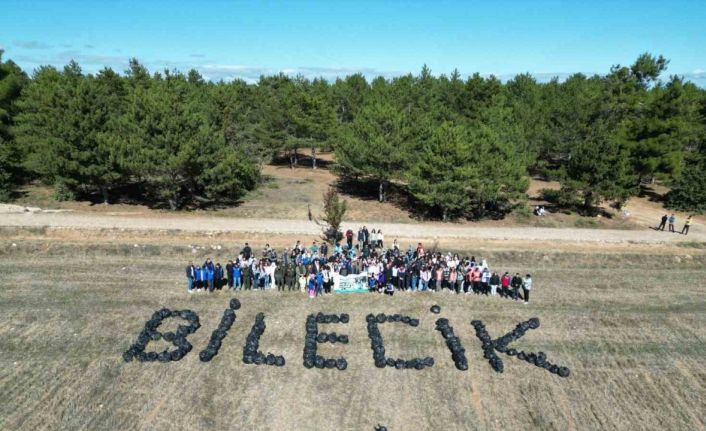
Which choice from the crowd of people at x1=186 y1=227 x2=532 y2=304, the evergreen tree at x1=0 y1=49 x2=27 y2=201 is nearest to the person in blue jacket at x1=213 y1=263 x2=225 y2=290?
the crowd of people at x1=186 y1=227 x2=532 y2=304

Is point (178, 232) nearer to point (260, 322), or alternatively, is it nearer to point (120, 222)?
point (120, 222)

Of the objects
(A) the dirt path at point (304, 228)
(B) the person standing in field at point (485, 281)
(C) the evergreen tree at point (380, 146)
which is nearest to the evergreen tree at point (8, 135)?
(A) the dirt path at point (304, 228)

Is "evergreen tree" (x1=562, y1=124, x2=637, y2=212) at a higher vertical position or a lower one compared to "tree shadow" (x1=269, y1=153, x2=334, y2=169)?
higher

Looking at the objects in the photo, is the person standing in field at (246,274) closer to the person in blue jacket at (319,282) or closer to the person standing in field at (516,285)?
the person in blue jacket at (319,282)

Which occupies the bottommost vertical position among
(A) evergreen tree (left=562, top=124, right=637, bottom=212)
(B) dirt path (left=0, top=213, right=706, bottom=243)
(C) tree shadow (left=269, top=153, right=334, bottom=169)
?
(B) dirt path (left=0, top=213, right=706, bottom=243)

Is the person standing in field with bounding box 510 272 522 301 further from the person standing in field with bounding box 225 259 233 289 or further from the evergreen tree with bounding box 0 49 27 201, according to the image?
the evergreen tree with bounding box 0 49 27 201

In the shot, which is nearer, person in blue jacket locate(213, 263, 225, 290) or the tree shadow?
person in blue jacket locate(213, 263, 225, 290)

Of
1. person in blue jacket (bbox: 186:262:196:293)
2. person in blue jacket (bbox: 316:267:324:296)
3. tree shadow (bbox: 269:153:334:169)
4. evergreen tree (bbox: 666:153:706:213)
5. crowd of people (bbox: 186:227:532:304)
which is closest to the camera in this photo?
person in blue jacket (bbox: 186:262:196:293)
